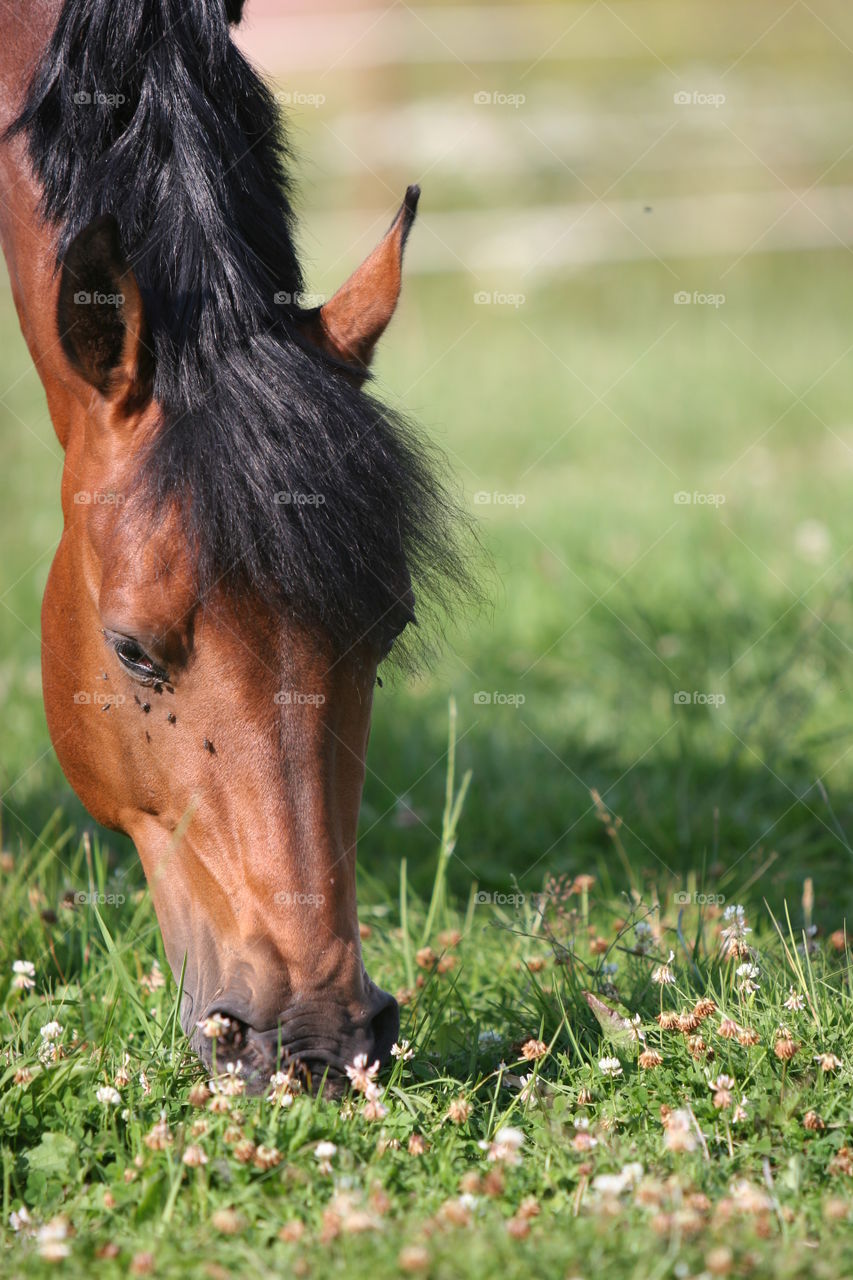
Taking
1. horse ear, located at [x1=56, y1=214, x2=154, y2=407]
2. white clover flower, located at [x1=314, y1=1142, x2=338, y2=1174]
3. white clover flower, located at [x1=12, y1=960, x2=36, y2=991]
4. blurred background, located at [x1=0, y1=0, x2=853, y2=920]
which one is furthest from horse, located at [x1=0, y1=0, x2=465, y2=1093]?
blurred background, located at [x1=0, y1=0, x2=853, y2=920]

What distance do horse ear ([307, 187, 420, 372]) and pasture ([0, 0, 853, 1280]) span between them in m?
0.21

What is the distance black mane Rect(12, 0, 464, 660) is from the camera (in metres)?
2.35

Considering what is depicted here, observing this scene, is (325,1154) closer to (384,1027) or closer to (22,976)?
(384,1027)

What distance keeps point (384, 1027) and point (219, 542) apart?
3.40 ft

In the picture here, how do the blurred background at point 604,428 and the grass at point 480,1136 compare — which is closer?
the grass at point 480,1136

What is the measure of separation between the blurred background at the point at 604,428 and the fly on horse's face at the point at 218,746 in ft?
3.41

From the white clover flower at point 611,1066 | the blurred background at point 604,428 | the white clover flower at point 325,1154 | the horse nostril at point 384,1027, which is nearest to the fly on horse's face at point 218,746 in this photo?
the horse nostril at point 384,1027

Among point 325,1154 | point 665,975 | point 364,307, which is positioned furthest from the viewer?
point 364,307

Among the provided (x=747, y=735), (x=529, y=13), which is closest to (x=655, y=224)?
(x=529, y=13)

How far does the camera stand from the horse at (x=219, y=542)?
231 cm

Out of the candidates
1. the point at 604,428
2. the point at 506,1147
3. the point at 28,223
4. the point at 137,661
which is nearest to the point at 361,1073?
the point at 506,1147

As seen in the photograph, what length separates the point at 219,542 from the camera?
7.63 feet

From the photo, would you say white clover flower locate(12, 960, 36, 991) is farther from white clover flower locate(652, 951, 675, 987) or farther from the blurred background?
white clover flower locate(652, 951, 675, 987)

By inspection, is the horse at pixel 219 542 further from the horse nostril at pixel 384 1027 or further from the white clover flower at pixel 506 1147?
the white clover flower at pixel 506 1147
